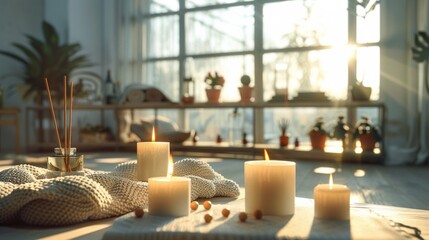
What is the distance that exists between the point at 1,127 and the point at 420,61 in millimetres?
4292

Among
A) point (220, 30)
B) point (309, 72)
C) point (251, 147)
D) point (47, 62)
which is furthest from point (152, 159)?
point (47, 62)

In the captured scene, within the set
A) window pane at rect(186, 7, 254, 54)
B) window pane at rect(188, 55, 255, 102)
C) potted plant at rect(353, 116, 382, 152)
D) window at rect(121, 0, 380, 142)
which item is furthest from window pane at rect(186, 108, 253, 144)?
potted plant at rect(353, 116, 382, 152)

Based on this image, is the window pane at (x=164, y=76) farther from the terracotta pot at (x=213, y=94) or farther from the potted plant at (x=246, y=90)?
the potted plant at (x=246, y=90)

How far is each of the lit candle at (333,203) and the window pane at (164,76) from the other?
4593mm

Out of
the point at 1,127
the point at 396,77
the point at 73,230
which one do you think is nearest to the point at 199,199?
the point at 73,230

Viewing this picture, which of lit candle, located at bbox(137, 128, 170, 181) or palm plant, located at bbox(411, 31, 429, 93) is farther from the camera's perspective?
palm plant, located at bbox(411, 31, 429, 93)

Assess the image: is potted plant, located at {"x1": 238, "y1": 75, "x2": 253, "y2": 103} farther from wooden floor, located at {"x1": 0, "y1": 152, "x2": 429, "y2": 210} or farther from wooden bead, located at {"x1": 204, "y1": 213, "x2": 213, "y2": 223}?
wooden bead, located at {"x1": 204, "y1": 213, "x2": 213, "y2": 223}

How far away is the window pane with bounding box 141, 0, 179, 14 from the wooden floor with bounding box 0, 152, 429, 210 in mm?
2100

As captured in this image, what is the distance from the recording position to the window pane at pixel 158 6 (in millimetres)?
5500

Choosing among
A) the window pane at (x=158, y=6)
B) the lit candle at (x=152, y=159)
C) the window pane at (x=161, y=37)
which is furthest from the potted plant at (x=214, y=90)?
the lit candle at (x=152, y=159)

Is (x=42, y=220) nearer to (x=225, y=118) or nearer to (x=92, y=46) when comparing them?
(x=225, y=118)

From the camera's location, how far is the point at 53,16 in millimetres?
5719

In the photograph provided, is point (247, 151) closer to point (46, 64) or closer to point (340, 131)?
point (340, 131)

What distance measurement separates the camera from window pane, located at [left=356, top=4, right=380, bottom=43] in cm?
448
